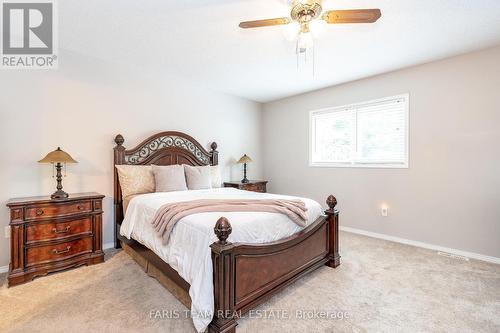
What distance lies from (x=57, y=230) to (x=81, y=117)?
4.59 feet

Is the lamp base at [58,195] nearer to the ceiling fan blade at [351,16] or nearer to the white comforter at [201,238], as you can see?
the white comforter at [201,238]

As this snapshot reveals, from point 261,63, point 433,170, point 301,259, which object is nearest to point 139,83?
point 261,63

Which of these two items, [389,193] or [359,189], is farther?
[359,189]

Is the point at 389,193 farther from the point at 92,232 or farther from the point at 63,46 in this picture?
the point at 63,46

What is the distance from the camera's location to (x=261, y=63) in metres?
3.29

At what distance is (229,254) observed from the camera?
164cm

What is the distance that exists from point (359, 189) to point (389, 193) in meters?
0.45

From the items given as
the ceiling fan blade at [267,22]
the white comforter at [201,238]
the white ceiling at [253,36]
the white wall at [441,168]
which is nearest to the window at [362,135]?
the white wall at [441,168]

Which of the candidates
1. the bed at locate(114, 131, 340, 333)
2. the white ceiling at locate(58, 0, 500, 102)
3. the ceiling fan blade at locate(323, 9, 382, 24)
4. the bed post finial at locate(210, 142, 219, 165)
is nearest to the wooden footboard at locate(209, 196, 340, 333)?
the bed at locate(114, 131, 340, 333)

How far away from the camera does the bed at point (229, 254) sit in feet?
5.33

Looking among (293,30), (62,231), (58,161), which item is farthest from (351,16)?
(62,231)

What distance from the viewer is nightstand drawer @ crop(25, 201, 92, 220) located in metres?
2.39

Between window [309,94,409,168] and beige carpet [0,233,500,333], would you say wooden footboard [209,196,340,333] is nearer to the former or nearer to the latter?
beige carpet [0,233,500,333]

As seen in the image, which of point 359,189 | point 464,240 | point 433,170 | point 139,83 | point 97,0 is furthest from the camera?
point 359,189
